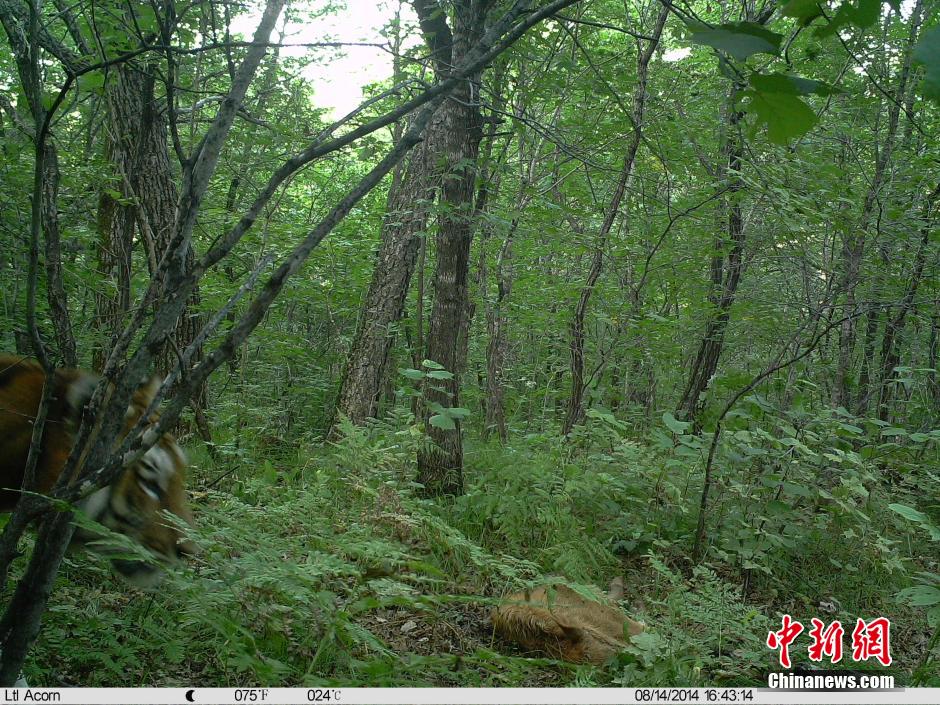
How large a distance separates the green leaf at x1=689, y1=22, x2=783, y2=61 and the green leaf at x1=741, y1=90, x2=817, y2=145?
74mm

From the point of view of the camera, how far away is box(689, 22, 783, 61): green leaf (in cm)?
103

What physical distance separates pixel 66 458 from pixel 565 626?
7.79ft

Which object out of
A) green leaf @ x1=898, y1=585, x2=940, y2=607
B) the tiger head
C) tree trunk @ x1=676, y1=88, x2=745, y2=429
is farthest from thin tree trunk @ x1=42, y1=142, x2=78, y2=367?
tree trunk @ x1=676, y1=88, x2=745, y2=429

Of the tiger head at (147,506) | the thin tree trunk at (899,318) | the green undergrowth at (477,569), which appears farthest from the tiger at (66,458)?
the thin tree trunk at (899,318)

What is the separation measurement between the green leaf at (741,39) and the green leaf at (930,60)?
0.23 metres

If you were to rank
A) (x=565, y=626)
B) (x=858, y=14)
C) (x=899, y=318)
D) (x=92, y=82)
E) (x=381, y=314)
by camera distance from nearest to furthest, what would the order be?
(x=858, y=14)
(x=92, y=82)
(x=565, y=626)
(x=899, y=318)
(x=381, y=314)

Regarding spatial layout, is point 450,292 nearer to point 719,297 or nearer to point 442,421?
point 442,421

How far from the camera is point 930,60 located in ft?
2.61

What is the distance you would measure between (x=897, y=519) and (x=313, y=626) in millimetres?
4578

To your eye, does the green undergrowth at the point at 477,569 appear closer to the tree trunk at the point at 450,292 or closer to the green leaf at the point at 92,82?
the tree trunk at the point at 450,292

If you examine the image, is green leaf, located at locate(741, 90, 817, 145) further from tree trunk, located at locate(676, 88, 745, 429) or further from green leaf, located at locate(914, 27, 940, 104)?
tree trunk, located at locate(676, 88, 745, 429)

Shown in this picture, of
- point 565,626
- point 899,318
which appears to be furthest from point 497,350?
point 565,626

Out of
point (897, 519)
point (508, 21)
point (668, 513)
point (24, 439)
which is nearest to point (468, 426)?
point (668, 513)

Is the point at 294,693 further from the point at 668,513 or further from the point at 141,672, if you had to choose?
the point at 668,513
